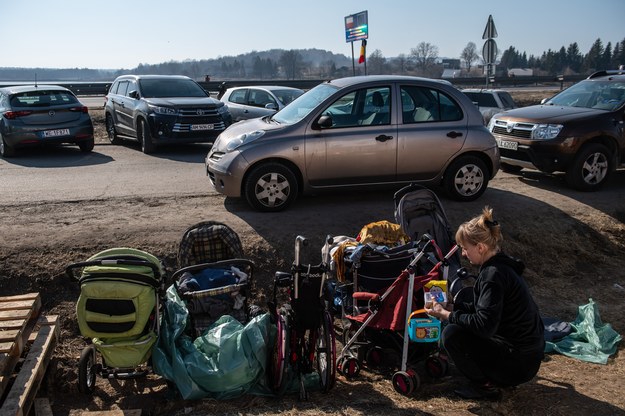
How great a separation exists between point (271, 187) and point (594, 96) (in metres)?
7.21

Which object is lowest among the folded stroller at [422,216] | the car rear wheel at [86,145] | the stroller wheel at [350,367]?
the stroller wheel at [350,367]

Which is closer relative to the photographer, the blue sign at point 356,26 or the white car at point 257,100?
the white car at point 257,100

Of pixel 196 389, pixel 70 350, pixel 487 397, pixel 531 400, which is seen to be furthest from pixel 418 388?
pixel 70 350

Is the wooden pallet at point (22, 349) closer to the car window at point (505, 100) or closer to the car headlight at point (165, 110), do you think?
the car headlight at point (165, 110)

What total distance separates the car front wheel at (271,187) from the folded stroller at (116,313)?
2936 millimetres

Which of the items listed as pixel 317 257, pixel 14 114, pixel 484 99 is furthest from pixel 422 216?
pixel 484 99

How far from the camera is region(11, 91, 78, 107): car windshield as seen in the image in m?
12.6

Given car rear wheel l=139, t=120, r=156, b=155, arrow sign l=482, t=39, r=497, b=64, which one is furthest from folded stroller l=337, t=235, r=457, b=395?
arrow sign l=482, t=39, r=497, b=64

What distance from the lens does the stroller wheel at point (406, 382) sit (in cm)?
486

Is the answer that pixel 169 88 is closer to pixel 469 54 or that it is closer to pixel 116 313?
pixel 116 313

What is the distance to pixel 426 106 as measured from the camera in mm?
8484

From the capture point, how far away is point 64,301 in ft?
20.9

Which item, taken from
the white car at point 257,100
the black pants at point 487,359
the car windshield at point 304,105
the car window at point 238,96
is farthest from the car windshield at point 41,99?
the black pants at point 487,359

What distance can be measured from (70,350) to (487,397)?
4.25 meters
